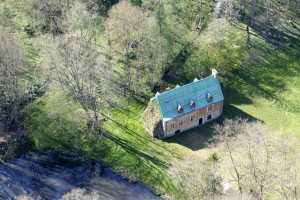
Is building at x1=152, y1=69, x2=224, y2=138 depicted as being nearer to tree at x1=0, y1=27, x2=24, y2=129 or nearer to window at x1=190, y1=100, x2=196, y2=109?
window at x1=190, y1=100, x2=196, y2=109

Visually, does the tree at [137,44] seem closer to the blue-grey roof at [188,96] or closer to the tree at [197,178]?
the blue-grey roof at [188,96]

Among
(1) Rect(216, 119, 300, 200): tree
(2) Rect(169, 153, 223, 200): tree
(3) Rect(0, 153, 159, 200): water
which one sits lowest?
(3) Rect(0, 153, 159, 200): water

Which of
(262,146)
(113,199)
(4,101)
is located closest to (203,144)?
(262,146)

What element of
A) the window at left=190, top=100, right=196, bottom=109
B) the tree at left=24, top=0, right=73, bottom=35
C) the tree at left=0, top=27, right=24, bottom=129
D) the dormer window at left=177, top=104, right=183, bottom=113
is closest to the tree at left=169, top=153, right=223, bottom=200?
the dormer window at left=177, top=104, right=183, bottom=113

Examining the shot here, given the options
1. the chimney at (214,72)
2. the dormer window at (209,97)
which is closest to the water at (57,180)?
the dormer window at (209,97)

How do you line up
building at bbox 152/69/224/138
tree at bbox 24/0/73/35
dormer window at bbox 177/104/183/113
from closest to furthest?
building at bbox 152/69/224/138
dormer window at bbox 177/104/183/113
tree at bbox 24/0/73/35

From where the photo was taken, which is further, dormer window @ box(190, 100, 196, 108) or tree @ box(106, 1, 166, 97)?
tree @ box(106, 1, 166, 97)

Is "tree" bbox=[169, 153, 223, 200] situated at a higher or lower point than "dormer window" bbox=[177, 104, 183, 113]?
lower

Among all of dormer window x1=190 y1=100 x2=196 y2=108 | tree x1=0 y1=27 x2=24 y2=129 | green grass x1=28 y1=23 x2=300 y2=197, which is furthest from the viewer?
dormer window x1=190 y1=100 x2=196 y2=108
